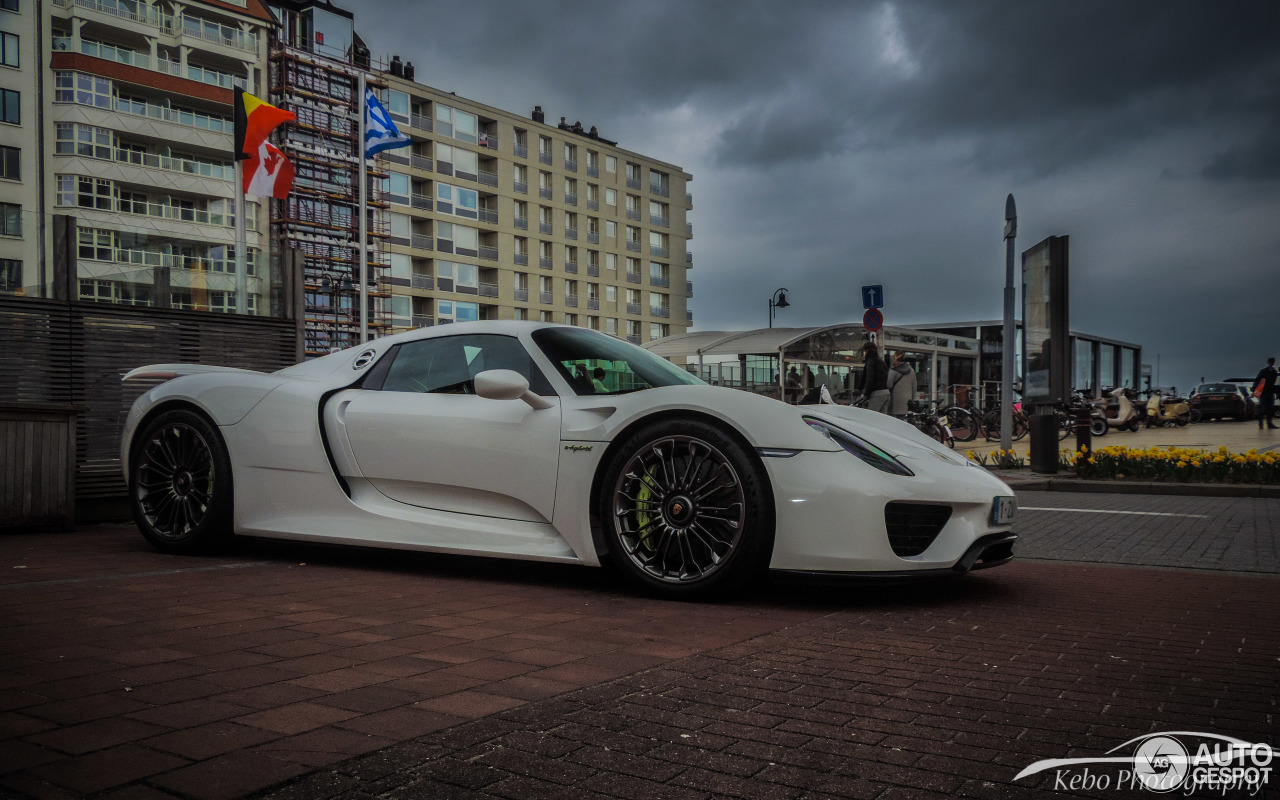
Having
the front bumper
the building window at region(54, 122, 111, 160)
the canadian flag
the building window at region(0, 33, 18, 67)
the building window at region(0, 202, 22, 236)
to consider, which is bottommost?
the front bumper

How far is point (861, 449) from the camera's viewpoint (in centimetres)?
409

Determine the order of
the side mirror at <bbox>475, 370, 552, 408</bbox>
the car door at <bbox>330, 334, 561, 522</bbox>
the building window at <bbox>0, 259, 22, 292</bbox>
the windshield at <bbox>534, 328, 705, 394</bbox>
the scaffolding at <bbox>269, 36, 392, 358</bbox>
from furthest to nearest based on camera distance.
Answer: the scaffolding at <bbox>269, 36, 392, 358</bbox> → the building window at <bbox>0, 259, 22, 292</bbox> → the windshield at <bbox>534, 328, 705, 394</bbox> → the car door at <bbox>330, 334, 561, 522</bbox> → the side mirror at <bbox>475, 370, 552, 408</bbox>

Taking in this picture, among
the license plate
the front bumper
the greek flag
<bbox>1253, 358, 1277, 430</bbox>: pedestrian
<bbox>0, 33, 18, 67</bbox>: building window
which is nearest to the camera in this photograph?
the front bumper

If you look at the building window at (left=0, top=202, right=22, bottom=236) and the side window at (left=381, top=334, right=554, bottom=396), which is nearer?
the side window at (left=381, top=334, right=554, bottom=396)

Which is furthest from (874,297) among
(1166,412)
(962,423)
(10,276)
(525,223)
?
(525,223)

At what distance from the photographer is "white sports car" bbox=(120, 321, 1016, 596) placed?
3.93 metres

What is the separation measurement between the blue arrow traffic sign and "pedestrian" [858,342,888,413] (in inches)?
37.5

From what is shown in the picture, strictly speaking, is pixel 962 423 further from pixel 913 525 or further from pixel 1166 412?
pixel 913 525

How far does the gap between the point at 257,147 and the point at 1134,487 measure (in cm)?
1387

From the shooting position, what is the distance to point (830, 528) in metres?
3.87

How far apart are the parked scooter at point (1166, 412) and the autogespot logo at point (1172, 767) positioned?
2990 centimetres

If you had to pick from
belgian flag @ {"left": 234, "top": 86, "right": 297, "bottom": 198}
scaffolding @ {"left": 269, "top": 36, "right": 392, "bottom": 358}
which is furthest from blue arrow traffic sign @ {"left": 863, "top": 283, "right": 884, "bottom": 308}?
scaffolding @ {"left": 269, "top": 36, "right": 392, "bottom": 358}

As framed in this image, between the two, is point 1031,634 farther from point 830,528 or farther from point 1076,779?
point 1076,779

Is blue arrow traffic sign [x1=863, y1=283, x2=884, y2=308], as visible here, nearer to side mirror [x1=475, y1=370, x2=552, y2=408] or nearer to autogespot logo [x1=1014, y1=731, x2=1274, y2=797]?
side mirror [x1=475, y1=370, x2=552, y2=408]
